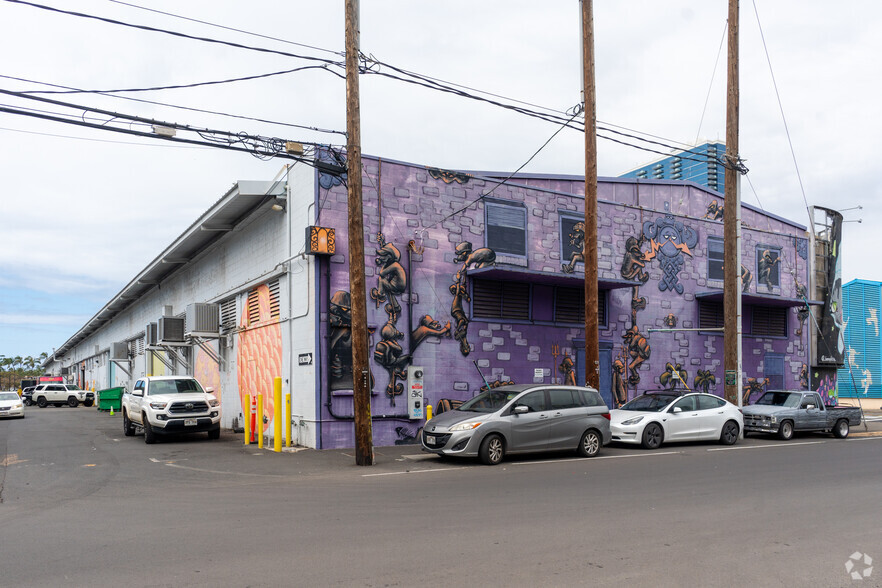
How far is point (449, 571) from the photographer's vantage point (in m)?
6.11

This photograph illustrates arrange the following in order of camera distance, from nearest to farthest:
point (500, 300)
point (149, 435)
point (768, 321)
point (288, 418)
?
point (288, 418), point (149, 435), point (500, 300), point (768, 321)

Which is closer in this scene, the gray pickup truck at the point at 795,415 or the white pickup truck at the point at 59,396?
the gray pickup truck at the point at 795,415

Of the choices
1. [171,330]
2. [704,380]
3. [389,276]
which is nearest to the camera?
[389,276]

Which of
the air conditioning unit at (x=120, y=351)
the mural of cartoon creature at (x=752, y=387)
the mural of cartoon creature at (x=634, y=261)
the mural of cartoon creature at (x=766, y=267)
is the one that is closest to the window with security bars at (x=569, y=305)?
the mural of cartoon creature at (x=634, y=261)

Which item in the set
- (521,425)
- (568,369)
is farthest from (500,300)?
(521,425)

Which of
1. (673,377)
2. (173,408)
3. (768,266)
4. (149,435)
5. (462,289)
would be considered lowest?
(149,435)

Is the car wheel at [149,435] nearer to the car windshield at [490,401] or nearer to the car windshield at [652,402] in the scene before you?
the car windshield at [490,401]

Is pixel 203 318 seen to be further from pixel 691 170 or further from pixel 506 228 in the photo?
pixel 691 170

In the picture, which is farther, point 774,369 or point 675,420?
point 774,369

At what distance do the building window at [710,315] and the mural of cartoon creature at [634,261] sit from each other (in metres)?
3.00

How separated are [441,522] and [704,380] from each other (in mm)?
19194

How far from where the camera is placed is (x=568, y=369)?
70.5 feet

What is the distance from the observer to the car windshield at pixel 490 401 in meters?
14.6

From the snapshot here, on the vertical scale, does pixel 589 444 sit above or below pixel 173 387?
below
